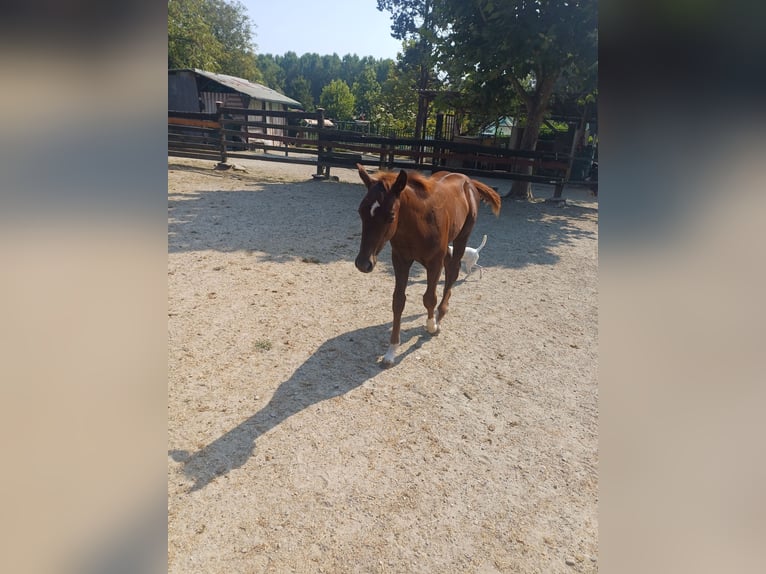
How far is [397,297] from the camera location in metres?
3.59

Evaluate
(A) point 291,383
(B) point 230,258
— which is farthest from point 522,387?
(B) point 230,258

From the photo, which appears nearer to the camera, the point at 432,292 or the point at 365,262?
the point at 365,262

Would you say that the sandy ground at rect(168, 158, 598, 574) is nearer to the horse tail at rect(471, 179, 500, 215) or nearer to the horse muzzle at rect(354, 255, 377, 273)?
the horse muzzle at rect(354, 255, 377, 273)

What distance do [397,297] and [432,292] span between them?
1.16ft

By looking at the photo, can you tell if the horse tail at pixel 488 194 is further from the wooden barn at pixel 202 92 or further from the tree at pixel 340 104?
the tree at pixel 340 104

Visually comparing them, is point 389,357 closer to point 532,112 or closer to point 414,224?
point 414,224

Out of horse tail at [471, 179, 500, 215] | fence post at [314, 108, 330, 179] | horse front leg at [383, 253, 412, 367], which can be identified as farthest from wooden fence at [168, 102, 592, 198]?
horse front leg at [383, 253, 412, 367]

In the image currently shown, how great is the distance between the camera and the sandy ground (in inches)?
79.8

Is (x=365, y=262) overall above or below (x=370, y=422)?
above

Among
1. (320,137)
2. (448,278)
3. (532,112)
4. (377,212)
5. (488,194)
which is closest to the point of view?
(377,212)

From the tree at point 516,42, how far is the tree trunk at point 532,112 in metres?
0.05

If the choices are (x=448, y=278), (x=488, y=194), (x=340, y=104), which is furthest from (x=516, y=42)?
(x=340, y=104)
